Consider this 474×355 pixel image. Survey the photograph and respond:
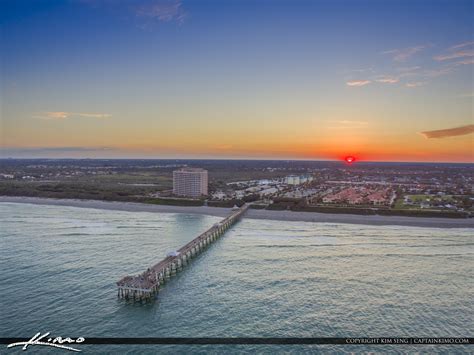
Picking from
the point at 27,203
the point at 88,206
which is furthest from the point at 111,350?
the point at 27,203

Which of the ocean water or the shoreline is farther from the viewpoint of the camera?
the shoreline

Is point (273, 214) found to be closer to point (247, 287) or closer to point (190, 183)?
point (190, 183)

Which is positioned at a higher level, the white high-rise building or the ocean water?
the white high-rise building

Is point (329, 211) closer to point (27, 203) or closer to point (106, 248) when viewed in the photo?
point (106, 248)
